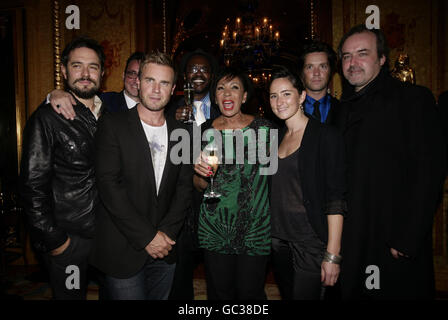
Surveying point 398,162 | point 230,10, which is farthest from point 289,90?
point 230,10

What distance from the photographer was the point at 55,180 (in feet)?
6.59

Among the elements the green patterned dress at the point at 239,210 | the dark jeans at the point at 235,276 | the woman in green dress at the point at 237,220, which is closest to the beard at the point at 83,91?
the woman in green dress at the point at 237,220

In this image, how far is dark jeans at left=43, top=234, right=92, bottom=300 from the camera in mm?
2008

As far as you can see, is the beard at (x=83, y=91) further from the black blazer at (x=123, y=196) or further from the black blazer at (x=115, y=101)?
the black blazer at (x=115, y=101)

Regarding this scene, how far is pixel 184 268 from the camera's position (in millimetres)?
2705

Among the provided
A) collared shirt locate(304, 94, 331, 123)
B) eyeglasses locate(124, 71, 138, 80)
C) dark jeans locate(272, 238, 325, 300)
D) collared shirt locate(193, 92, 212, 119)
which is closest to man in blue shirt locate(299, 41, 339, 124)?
collared shirt locate(304, 94, 331, 123)

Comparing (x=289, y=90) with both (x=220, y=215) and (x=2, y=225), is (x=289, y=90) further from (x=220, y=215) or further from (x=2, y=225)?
(x=2, y=225)

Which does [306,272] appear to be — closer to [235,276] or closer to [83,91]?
[235,276]

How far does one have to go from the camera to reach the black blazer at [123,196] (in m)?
1.80

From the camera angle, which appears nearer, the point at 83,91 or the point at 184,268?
the point at 83,91

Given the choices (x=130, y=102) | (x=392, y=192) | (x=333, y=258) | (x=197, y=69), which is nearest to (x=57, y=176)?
(x=130, y=102)

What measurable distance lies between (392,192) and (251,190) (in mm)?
987

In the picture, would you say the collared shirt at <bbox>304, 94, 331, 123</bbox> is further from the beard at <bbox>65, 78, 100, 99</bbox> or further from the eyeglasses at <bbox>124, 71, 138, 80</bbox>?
the beard at <bbox>65, 78, 100, 99</bbox>
